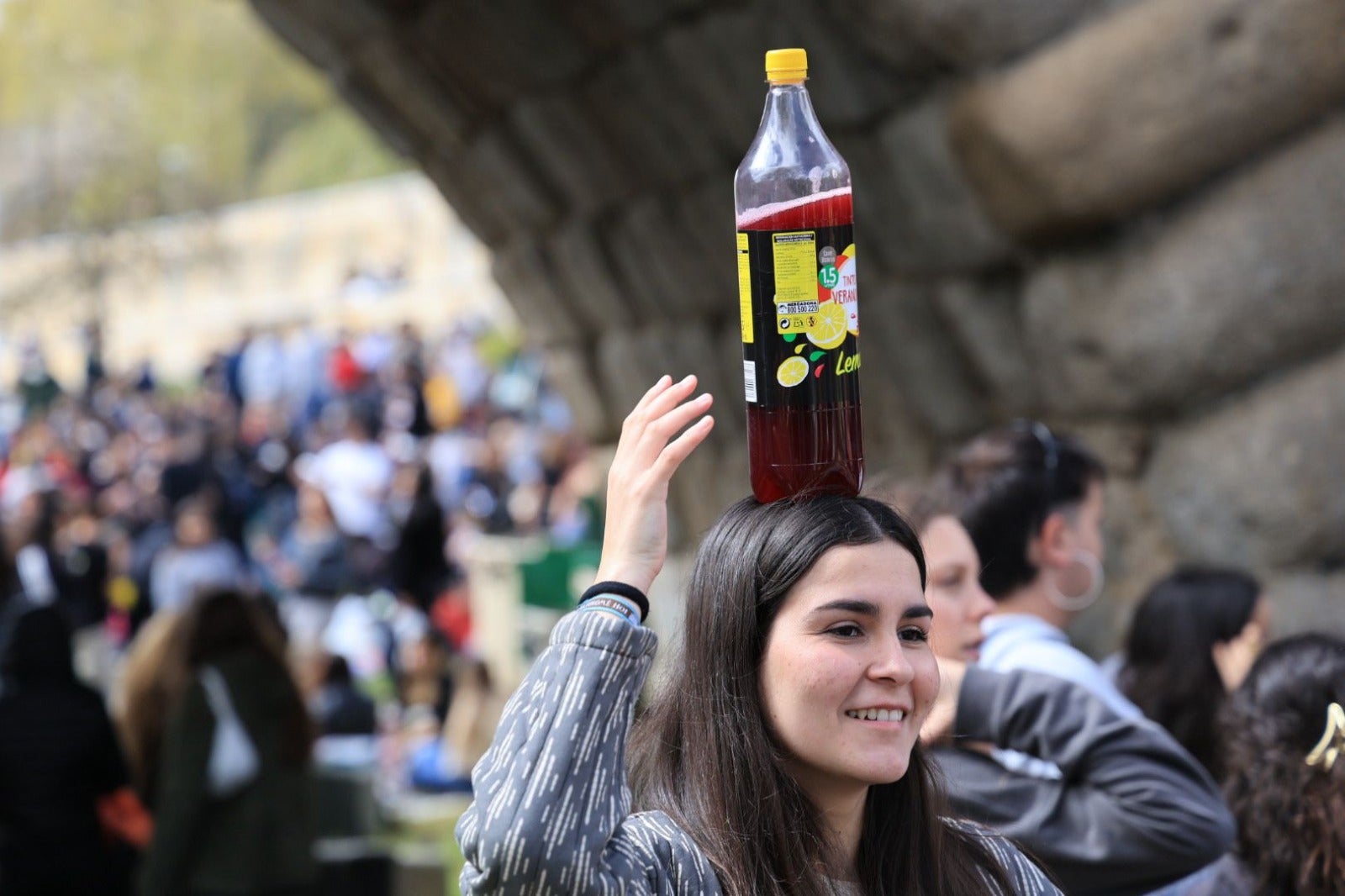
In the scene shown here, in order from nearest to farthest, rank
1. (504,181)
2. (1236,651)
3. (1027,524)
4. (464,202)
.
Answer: (1027,524)
(1236,651)
(504,181)
(464,202)

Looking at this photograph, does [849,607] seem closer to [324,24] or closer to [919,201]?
[919,201]

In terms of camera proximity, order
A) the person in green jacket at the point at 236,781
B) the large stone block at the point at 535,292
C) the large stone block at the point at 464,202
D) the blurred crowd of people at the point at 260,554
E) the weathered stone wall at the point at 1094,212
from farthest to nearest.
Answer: the large stone block at the point at 535,292 < the large stone block at the point at 464,202 < the blurred crowd of people at the point at 260,554 < the person in green jacket at the point at 236,781 < the weathered stone wall at the point at 1094,212

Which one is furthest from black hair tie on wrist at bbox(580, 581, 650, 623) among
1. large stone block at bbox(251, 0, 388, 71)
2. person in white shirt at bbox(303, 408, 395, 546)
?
person in white shirt at bbox(303, 408, 395, 546)

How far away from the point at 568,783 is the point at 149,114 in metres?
37.0

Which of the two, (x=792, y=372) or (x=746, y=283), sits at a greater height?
(x=746, y=283)

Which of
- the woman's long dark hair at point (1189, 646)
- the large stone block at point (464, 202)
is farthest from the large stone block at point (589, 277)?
the woman's long dark hair at point (1189, 646)

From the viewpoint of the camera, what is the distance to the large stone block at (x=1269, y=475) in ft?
13.9

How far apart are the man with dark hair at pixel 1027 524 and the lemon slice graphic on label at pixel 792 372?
1.22 meters

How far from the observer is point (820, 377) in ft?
7.11

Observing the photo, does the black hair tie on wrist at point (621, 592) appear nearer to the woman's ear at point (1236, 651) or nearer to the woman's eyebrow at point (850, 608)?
the woman's eyebrow at point (850, 608)

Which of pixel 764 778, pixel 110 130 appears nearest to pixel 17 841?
pixel 764 778

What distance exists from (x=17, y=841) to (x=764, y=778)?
447 centimetres

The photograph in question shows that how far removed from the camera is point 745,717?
203cm

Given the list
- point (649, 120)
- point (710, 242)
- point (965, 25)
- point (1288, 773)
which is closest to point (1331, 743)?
point (1288, 773)
